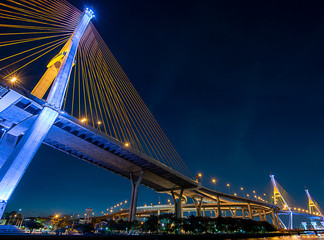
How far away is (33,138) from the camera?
17.2m

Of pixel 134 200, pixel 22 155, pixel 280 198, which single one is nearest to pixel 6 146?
pixel 22 155

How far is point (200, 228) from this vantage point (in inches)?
1120

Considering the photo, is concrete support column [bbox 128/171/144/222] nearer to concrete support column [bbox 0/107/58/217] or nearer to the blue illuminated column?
the blue illuminated column

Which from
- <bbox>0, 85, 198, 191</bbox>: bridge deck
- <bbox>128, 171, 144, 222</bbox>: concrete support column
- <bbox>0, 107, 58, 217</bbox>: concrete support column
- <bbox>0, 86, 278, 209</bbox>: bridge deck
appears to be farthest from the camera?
<bbox>128, 171, 144, 222</bbox>: concrete support column

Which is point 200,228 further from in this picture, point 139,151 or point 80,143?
point 80,143

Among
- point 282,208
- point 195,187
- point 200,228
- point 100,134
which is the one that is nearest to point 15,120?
point 100,134

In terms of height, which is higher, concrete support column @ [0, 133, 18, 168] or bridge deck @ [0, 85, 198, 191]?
bridge deck @ [0, 85, 198, 191]

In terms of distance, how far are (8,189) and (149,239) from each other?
44.5 feet

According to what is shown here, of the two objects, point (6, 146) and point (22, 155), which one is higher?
point (6, 146)

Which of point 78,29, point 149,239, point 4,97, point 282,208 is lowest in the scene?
point 149,239

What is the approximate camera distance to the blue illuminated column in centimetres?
1499

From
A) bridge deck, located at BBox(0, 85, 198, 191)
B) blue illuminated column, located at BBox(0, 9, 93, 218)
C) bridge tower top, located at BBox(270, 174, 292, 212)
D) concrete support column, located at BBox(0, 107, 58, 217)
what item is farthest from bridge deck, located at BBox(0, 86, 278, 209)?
bridge tower top, located at BBox(270, 174, 292, 212)

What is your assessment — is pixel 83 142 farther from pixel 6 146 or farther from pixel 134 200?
pixel 134 200

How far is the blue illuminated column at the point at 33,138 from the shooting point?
1499cm
